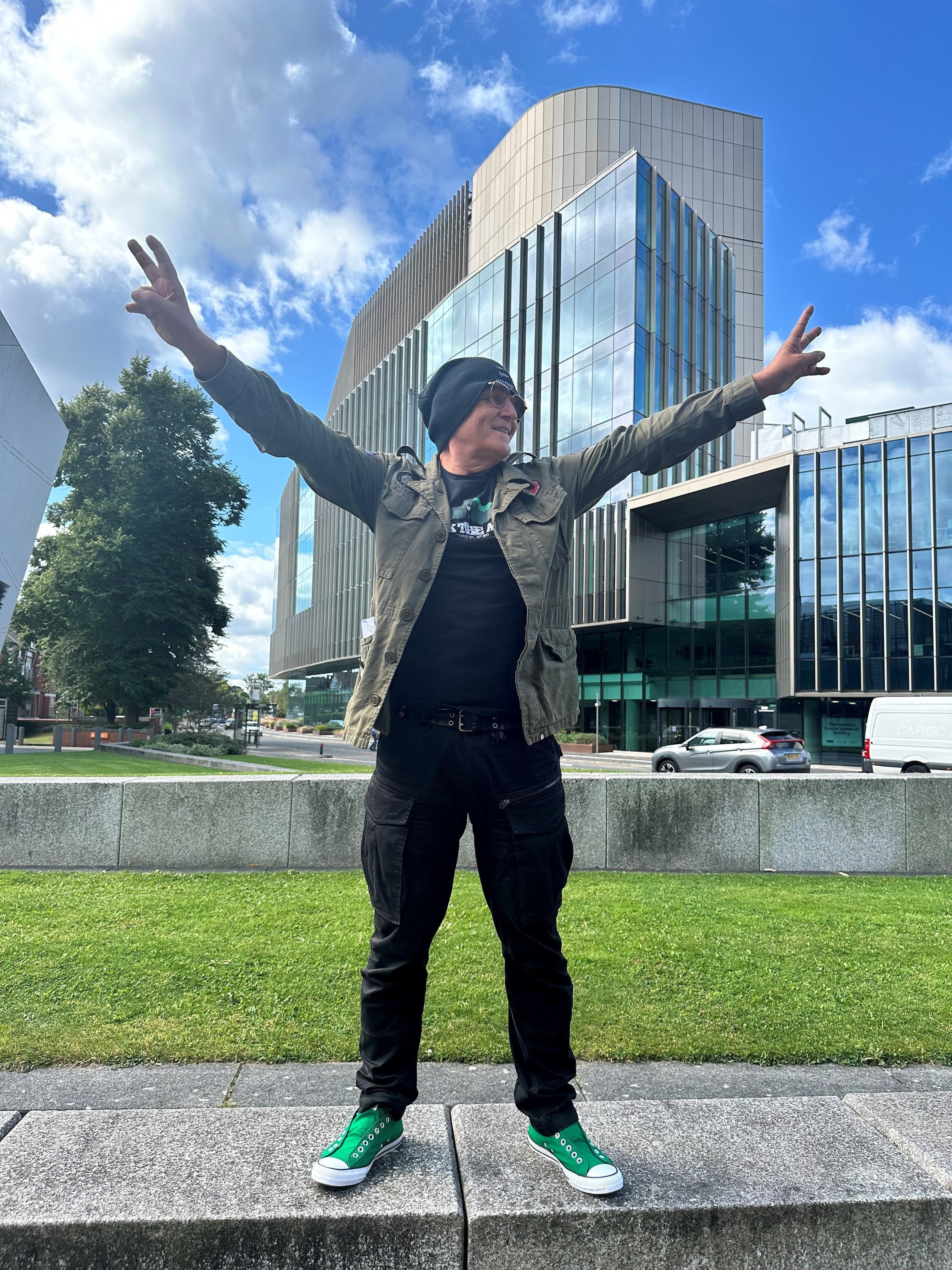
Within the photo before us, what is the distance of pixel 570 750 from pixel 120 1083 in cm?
3578

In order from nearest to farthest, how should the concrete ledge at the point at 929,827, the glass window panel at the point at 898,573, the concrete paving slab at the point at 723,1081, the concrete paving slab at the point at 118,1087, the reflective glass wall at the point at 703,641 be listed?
the concrete paving slab at the point at 118,1087
the concrete paving slab at the point at 723,1081
the concrete ledge at the point at 929,827
the glass window panel at the point at 898,573
the reflective glass wall at the point at 703,641

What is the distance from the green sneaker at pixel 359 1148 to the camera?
200 cm

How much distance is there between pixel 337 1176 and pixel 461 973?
2.09 meters

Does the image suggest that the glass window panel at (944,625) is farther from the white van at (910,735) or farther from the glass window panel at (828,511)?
the white van at (910,735)

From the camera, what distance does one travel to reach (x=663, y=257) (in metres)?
36.9

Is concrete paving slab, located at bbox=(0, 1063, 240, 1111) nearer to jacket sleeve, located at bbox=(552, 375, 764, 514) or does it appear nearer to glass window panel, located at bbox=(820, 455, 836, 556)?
jacket sleeve, located at bbox=(552, 375, 764, 514)

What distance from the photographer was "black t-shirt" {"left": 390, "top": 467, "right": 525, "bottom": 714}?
2309mm

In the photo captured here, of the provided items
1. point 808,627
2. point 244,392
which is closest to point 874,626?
point 808,627

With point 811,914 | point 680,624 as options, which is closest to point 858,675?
point 680,624

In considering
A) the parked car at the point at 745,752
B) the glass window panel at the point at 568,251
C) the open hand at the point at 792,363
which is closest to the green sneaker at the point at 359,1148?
the open hand at the point at 792,363

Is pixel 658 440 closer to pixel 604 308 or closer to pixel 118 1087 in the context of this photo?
pixel 118 1087

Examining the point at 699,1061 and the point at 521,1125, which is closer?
the point at 521,1125

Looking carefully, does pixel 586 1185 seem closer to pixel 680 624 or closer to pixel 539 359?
pixel 680 624

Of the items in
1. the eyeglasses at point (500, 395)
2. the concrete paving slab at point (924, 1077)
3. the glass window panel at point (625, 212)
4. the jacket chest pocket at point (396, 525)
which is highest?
the glass window panel at point (625, 212)
